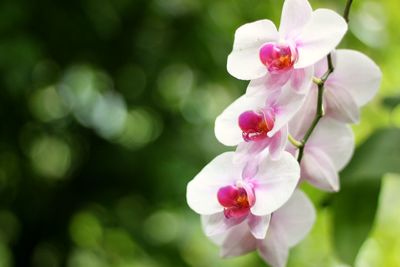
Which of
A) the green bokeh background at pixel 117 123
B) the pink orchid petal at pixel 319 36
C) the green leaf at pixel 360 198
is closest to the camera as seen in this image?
the pink orchid petal at pixel 319 36

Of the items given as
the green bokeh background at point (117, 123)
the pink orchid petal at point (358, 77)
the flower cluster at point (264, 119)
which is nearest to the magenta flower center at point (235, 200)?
the flower cluster at point (264, 119)

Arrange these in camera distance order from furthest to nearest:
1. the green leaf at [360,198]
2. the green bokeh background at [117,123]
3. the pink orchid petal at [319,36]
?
the green bokeh background at [117,123] < the green leaf at [360,198] < the pink orchid petal at [319,36]

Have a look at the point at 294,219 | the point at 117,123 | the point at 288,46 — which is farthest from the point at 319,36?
the point at 117,123

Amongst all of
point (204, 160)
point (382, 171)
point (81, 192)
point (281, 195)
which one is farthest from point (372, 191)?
point (81, 192)

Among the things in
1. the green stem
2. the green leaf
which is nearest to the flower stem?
the green stem

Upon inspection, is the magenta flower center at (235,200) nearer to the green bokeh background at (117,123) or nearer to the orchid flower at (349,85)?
the orchid flower at (349,85)

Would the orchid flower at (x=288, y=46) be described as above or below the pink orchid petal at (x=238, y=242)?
above

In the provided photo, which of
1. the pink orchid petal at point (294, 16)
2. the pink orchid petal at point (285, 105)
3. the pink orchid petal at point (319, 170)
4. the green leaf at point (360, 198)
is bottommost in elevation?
the green leaf at point (360, 198)
